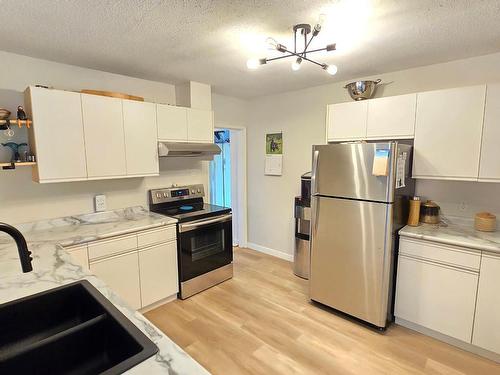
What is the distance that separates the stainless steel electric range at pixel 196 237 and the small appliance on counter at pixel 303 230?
2.76ft

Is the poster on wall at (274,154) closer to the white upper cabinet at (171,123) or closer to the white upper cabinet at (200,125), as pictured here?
the white upper cabinet at (200,125)

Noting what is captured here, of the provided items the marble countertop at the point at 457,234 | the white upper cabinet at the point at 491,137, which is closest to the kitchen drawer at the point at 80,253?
the marble countertop at the point at 457,234

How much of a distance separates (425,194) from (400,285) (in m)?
0.93

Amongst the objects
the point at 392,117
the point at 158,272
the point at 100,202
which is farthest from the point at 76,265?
the point at 392,117

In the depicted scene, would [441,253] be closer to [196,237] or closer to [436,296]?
[436,296]

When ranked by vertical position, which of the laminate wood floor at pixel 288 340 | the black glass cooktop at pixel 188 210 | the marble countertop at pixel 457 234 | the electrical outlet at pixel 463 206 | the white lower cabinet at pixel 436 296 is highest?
the electrical outlet at pixel 463 206

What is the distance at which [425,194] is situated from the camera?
2699mm

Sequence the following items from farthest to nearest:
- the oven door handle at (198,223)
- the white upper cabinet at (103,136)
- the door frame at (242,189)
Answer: the door frame at (242,189)
the oven door handle at (198,223)
the white upper cabinet at (103,136)

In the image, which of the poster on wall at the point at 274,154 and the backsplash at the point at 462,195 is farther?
the poster on wall at the point at 274,154

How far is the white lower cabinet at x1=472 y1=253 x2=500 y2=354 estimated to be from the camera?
6.50ft

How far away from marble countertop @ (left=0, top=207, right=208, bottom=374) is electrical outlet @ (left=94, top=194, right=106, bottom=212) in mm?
60

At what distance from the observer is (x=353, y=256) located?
2.43 meters

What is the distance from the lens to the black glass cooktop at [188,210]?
2895 millimetres

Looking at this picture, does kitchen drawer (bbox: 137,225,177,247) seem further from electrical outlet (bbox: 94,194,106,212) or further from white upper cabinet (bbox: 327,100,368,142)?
white upper cabinet (bbox: 327,100,368,142)
